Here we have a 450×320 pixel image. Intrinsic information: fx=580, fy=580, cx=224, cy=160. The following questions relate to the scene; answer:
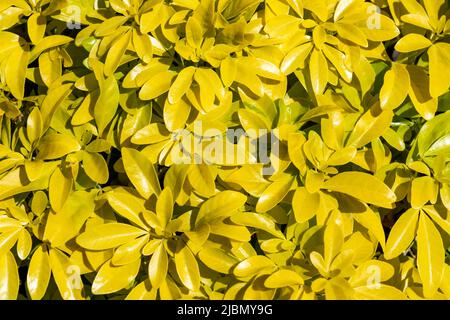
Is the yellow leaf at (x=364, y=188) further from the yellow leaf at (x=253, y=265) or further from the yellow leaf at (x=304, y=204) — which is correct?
the yellow leaf at (x=253, y=265)

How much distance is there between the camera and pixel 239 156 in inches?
51.6

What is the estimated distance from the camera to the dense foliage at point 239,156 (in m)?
1.29

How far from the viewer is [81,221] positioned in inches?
52.4

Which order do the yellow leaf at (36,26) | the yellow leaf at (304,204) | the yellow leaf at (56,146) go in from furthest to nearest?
the yellow leaf at (36,26) → the yellow leaf at (56,146) → the yellow leaf at (304,204)

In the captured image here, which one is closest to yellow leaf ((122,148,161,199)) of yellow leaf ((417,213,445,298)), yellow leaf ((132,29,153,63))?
yellow leaf ((132,29,153,63))

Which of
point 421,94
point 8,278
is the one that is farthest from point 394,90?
point 8,278

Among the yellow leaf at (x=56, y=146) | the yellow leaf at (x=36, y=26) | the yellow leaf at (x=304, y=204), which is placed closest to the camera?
the yellow leaf at (x=304, y=204)

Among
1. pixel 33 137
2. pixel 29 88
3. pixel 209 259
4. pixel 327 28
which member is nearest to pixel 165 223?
pixel 209 259

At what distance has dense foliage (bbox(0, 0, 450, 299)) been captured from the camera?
1290 mm

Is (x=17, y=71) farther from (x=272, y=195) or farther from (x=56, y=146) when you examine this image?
(x=272, y=195)

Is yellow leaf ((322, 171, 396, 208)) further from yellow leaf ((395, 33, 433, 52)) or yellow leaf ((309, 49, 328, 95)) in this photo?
yellow leaf ((395, 33, 433, 52))

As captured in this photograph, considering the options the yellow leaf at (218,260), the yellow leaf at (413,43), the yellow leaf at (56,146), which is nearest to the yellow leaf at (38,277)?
the yellow leaf at (56,146)

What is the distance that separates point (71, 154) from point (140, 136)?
0.59ft

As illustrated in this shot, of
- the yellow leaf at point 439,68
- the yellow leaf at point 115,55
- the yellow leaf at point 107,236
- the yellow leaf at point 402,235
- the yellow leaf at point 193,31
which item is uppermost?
the yellow leaf at point 193,31
